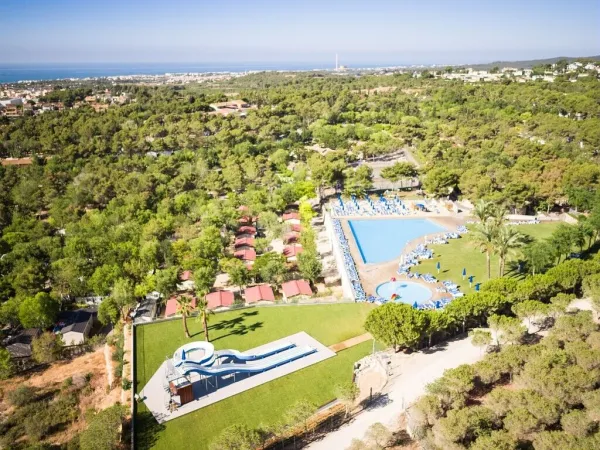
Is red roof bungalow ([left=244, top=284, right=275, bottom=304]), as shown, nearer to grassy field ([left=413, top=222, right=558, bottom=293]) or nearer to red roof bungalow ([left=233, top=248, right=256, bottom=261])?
red roof bungalow ([left=233, top=248, right=256, bottom=261])

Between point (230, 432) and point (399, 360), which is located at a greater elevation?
point (230, 432)

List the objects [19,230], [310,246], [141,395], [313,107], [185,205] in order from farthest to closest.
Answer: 1. [313,107]
2. [185,205]
3. [19,230]
4. [310,246]
5. [141,395]

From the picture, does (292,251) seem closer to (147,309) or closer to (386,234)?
(386,234)

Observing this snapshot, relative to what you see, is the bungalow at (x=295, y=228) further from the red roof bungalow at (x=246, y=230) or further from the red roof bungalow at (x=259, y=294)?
the red roof bungalow at (x=259, y=294)

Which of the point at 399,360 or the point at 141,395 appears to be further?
the point at 399,360

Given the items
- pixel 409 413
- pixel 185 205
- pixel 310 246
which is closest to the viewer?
pixel 409 413

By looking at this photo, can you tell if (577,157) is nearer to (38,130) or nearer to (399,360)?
(399,360)

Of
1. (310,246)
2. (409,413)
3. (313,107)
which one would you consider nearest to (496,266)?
(310,246)

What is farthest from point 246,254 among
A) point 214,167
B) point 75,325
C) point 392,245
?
point 214,167
